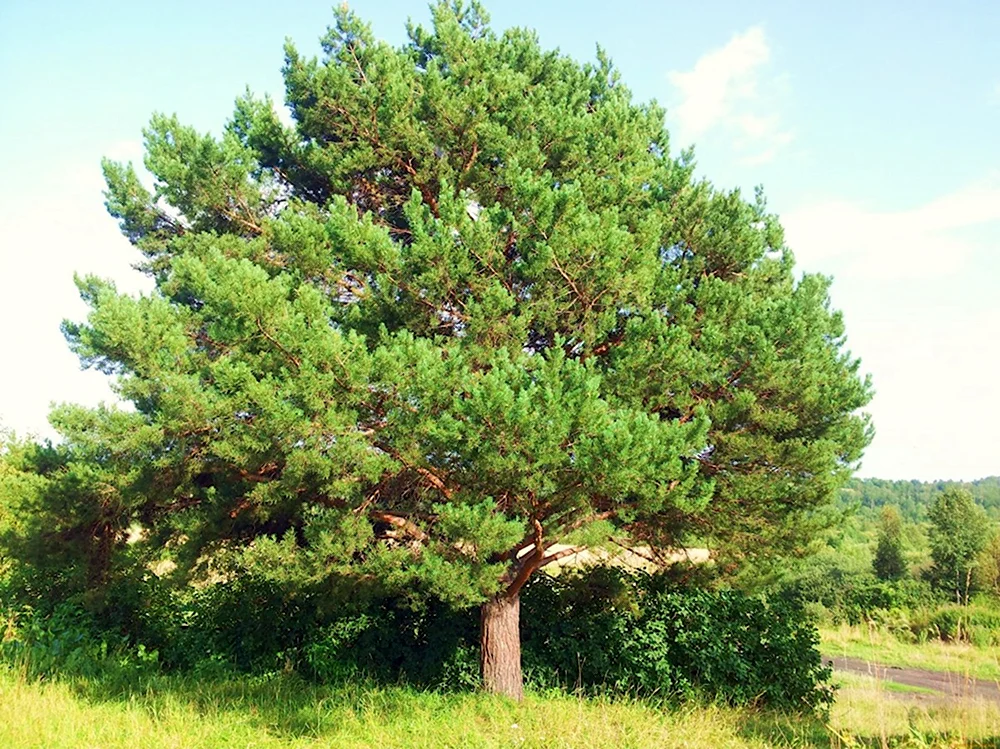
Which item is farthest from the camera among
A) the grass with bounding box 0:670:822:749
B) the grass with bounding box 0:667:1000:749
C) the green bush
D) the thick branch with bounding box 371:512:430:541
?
the green bush

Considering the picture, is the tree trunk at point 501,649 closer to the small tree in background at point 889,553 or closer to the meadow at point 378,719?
the meadow at point 378,719

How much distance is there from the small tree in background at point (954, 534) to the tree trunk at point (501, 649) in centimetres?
3145

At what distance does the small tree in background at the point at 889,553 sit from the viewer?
38.8 meters

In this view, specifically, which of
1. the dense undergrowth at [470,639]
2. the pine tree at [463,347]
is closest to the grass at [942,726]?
the dense undergrowth at [470,639]

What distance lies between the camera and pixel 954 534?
33.1 metres

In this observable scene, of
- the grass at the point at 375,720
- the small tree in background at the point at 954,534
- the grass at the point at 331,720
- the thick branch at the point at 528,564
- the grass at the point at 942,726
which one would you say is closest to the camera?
the grass at the point at 942,726

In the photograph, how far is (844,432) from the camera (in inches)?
325

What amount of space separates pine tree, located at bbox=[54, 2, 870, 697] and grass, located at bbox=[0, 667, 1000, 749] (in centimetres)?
129

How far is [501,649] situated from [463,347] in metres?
3.87

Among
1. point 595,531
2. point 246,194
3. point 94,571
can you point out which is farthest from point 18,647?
point 595,531

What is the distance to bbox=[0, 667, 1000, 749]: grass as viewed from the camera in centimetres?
616

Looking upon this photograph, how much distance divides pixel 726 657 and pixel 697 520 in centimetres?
286

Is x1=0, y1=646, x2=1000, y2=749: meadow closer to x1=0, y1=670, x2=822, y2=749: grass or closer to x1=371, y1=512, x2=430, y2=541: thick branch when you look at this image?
x1=0, y1=670, x2=822, y2=749: grass

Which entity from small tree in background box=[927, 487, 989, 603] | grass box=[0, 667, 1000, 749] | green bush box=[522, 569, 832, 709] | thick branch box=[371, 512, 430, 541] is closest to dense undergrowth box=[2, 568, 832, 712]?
green bush box=[522, 569, 832, 709]
